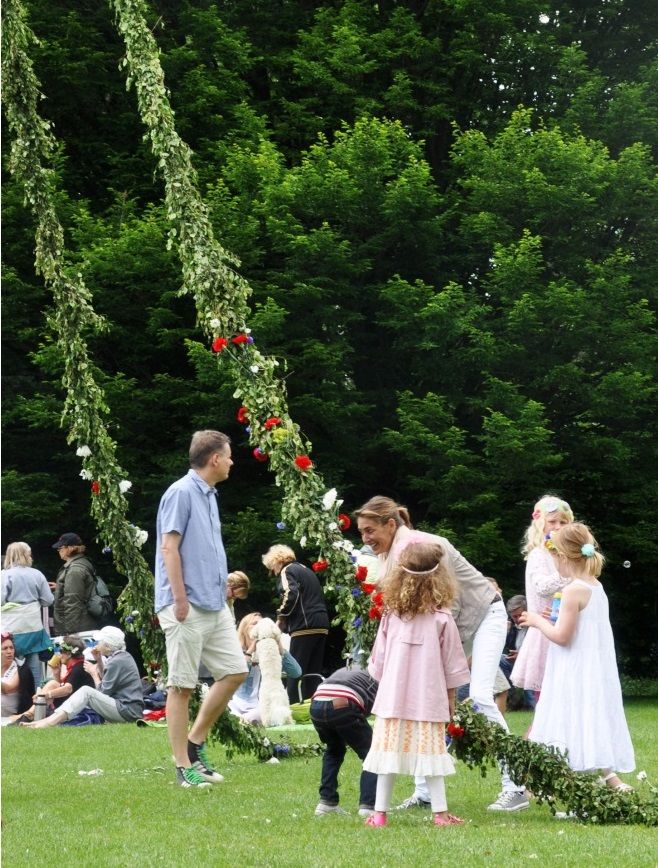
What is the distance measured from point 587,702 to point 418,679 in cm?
111

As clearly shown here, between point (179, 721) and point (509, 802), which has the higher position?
point (179, 721)

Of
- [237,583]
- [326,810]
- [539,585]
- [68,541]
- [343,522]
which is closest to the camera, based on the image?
[326,810]

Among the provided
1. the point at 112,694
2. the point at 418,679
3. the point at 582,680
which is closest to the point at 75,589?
the point at 112,694

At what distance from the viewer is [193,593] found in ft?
27.8

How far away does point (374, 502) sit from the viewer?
23.9 ft

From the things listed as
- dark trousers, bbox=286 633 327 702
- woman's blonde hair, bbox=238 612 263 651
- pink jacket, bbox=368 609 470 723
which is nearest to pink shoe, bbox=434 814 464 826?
pink jacket, bbox=368 609 470 723

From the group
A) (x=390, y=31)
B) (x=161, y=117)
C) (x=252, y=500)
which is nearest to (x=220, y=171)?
(x=390, y=31)

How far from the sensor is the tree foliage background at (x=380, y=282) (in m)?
20.4

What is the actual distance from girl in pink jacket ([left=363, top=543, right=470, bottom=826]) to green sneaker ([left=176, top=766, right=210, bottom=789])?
74.5 inches

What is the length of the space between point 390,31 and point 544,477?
7993mm

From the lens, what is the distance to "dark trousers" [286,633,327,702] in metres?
14.5

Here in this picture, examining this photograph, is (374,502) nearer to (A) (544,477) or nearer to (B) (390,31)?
(A) (544,477)

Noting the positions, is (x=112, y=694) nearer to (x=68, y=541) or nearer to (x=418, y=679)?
(x=68, y=541)

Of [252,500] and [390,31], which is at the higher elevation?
[390,31]
